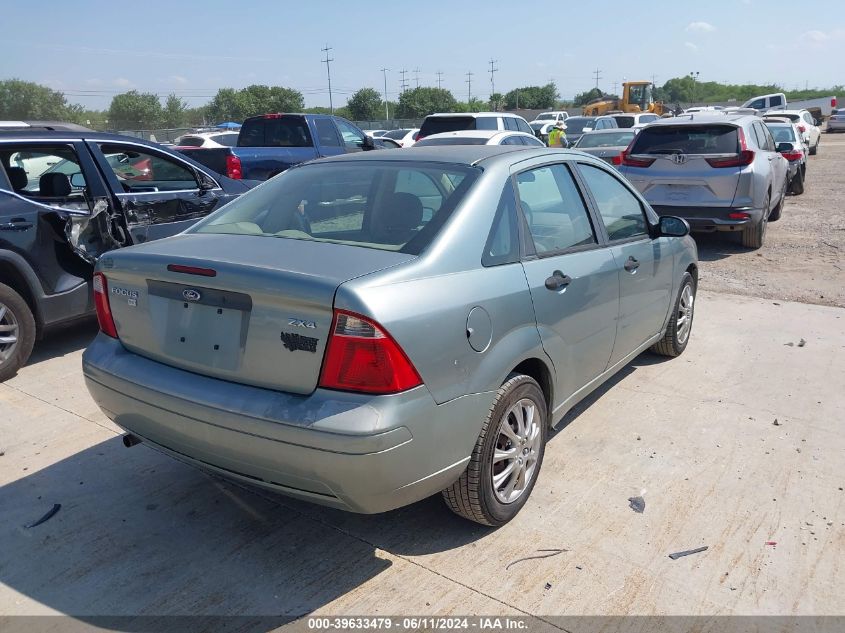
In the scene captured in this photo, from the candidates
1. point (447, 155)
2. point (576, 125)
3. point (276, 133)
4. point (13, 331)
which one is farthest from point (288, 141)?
A: point (576, 125)

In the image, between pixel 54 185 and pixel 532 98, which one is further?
pixel 532 98

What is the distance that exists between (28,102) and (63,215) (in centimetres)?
7838

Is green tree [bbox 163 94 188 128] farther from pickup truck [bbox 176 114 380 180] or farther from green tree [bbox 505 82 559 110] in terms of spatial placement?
pickup truck [bbox 176 114 380 180]

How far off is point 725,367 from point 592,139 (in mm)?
13392

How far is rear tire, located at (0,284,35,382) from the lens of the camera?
210 inches

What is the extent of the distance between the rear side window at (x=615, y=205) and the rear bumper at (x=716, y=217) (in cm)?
485

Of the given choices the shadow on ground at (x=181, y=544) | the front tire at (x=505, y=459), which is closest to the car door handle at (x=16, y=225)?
the shadow on ground at (x=181, y=544)

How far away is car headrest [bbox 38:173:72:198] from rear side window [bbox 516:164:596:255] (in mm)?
4031

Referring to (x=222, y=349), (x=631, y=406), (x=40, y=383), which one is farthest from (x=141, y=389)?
(x=631, y=406)

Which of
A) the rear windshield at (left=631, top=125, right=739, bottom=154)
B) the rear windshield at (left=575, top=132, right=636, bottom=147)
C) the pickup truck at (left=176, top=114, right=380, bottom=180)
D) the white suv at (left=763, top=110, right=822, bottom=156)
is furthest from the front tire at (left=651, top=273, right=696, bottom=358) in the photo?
the white suv at (left=763, top=110, right=822, bottom=156)

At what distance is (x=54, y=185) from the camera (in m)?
5.77

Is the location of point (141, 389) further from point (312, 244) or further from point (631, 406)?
point (631, 406)

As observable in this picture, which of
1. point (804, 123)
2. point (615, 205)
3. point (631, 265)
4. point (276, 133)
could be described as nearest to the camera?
point (631, 265)

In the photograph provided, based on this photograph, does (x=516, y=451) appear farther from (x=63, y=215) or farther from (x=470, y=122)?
(x=470, y=122)
